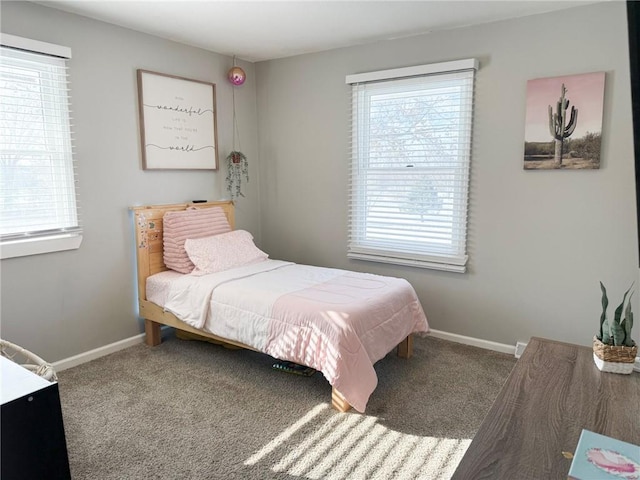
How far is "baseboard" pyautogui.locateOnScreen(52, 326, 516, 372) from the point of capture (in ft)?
9.95

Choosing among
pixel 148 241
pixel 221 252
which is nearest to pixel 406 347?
pixel 221 252

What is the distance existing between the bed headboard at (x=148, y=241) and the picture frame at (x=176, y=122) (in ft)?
1.12

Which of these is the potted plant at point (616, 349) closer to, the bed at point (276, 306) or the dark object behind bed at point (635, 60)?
the dark object behind bed at point (635, 60)

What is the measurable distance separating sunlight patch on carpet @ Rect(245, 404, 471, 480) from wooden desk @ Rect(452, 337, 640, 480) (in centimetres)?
79

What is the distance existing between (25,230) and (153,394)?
1321mm

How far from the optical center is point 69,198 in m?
2.99

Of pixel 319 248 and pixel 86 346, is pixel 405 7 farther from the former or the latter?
pixel 86 346

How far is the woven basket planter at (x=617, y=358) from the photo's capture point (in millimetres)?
1470

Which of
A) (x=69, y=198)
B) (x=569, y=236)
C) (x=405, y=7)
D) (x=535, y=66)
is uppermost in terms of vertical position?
(x=405, y=7)

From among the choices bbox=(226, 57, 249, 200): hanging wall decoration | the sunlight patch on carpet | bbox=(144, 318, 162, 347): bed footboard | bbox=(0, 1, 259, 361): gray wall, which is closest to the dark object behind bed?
the sunlight patch on carpet

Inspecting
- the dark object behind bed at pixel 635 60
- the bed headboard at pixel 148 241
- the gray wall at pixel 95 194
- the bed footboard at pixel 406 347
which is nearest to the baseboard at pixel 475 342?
the bed footboard at pixel 406 347

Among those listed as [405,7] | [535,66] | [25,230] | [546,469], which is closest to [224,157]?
[25,230]

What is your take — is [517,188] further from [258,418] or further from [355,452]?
[258,418]

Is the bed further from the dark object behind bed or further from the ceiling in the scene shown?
the dark object behind bed
